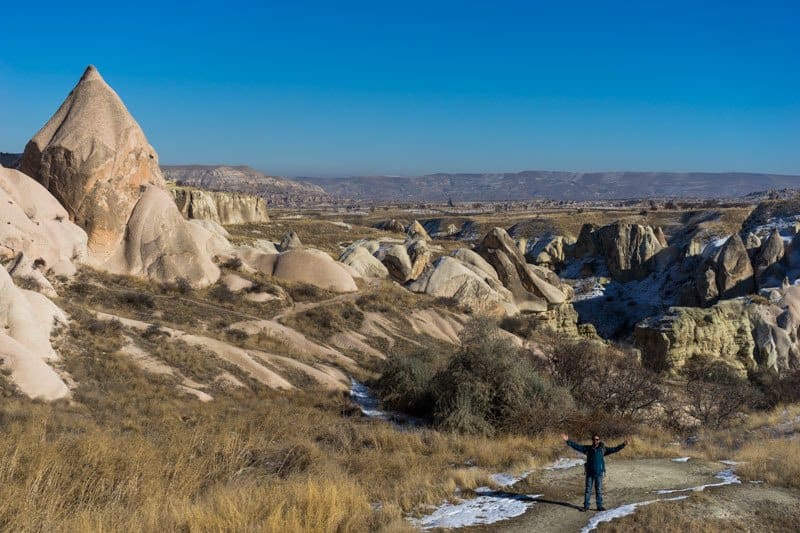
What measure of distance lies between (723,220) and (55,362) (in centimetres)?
6994

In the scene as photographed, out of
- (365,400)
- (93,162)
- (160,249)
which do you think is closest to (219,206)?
(160,249)

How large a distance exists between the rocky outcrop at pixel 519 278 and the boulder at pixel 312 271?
11227 millimetres

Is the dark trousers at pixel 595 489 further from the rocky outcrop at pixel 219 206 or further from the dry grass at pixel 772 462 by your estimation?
the rocky outcrop at pixel 219 206

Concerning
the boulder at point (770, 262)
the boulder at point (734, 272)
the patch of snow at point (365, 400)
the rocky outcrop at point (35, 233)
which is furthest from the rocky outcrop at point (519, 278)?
the rocky outcrop at point (35, 233)

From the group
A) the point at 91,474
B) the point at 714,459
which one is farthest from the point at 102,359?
the point at 714,459

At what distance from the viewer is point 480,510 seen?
6.54 metres

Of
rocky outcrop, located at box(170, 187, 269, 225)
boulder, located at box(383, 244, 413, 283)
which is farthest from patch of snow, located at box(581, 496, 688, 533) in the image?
rocky outcrop, located at box(170, 187, 269, 225)

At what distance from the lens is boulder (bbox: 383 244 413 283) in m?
33.1

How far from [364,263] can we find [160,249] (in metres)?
12.5

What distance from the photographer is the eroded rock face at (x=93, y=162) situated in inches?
774

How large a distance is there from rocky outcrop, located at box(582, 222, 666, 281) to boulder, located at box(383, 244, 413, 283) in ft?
81.5

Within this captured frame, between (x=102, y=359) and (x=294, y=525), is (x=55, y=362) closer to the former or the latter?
(x=102, y=359)

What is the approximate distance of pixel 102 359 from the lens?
1298 centimetres

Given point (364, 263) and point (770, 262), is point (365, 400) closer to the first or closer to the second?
→ point (364, 263)
